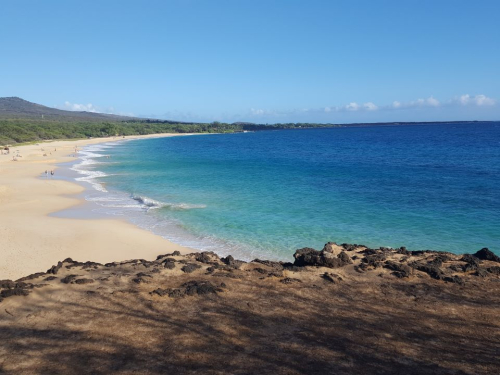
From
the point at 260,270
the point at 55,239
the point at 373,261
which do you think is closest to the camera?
the point at 260,270

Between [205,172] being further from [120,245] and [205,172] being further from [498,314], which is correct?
[498,314]

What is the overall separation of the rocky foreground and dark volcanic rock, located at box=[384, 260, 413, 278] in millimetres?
40

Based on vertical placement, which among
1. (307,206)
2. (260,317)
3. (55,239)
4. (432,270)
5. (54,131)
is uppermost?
(54,131)

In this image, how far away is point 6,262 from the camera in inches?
574

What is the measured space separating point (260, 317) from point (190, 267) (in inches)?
134

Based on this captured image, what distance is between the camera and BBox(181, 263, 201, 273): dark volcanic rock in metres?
10.8

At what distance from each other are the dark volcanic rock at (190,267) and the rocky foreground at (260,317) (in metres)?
0.07

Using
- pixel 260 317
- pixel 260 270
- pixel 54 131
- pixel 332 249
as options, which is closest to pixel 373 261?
pixel 332 249

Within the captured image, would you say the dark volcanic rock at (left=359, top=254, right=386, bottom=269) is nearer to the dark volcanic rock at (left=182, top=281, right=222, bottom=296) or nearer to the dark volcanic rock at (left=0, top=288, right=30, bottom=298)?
the dark volcanic rock at (left=182, top=281, right=222, bottom=296)

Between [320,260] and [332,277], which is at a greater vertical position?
[320,260]

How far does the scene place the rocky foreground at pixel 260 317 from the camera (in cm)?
653

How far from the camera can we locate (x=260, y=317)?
26.7 ft

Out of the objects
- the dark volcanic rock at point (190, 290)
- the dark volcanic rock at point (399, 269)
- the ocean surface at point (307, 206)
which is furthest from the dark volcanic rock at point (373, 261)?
the ocean surface at point (307, 206)

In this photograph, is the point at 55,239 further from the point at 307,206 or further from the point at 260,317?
the point at 307,206
